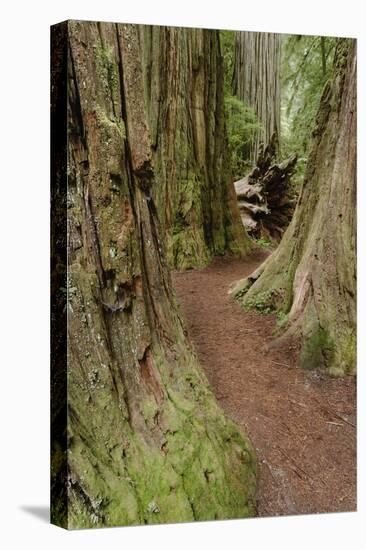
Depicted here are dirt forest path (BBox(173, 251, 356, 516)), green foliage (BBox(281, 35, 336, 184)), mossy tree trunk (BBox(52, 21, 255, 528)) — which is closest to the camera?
mossy tree trunk (BBox(52, 21, 255, 528))

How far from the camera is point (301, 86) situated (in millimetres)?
7164

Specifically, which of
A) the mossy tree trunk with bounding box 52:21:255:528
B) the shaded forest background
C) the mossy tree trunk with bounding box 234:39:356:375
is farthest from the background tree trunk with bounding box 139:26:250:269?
the mossy tree trunk with bounding box 234:39:356:375

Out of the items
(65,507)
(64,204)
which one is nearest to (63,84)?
(64,204)

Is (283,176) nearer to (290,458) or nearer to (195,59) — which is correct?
(195,59)

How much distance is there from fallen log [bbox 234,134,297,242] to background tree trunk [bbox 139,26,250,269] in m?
0.09

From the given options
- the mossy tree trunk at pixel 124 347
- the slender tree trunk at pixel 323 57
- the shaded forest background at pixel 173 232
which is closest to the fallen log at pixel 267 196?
the shaded forest background at pixel 173 232

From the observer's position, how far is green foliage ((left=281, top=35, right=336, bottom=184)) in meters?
7.09

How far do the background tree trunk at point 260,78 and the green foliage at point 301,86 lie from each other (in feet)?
0.21

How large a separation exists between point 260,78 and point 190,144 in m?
0.86

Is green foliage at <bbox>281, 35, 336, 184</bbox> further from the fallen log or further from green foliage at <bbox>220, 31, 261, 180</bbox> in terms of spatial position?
green foliage at <bbox>220, 31, 261, 180</bbox>

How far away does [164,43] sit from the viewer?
6555 millimetres

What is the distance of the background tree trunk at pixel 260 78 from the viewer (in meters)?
6.96

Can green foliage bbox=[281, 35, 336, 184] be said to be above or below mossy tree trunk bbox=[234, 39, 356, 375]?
above

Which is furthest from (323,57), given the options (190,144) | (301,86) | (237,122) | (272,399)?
(272,399)
